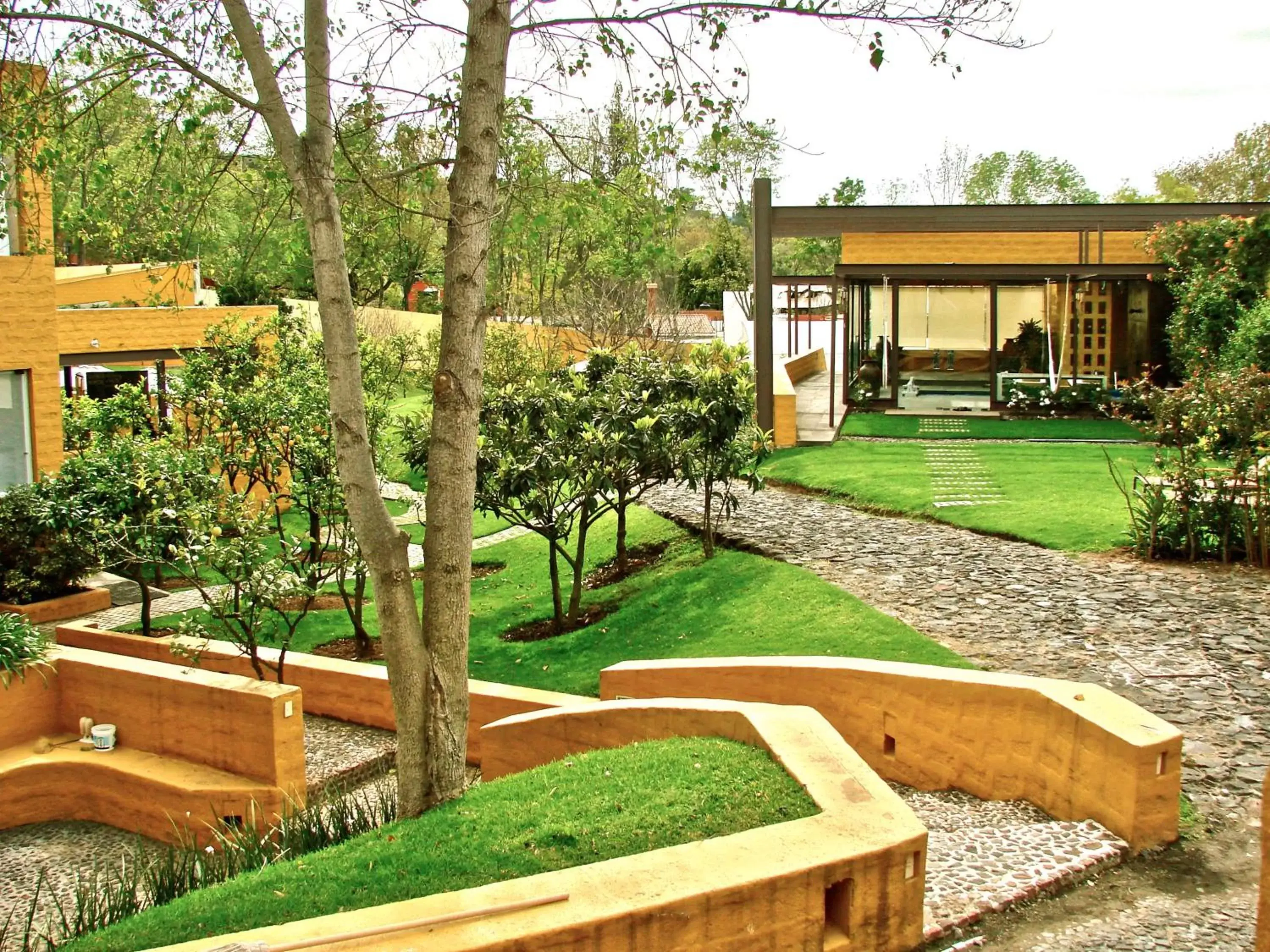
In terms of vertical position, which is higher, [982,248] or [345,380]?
[982,248]

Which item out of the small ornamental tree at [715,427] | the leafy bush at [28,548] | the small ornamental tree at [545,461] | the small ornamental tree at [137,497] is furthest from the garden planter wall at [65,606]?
the small ornamental tree at [715,427]

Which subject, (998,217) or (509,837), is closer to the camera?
(509,837)

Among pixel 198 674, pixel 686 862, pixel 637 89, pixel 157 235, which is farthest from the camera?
pixel 198 674

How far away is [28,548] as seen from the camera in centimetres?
1470

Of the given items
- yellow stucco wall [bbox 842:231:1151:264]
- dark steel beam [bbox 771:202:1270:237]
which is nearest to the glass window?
dark steel beam [bbox 771:202:1270:237]

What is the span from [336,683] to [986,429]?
14.0 metres

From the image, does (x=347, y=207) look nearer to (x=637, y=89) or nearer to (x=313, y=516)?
(x=637, y=89)

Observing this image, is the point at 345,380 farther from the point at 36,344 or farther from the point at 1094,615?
the point at 36,344

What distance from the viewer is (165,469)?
1177cm

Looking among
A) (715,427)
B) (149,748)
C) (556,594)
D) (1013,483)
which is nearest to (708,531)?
(715,427)

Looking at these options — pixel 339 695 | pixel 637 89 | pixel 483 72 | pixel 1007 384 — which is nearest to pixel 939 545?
pixel 339 695

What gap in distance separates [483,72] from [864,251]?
750 inches

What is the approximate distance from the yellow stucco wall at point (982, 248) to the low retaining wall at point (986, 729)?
17270 millimetres

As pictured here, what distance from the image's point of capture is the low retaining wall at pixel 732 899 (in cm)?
488
